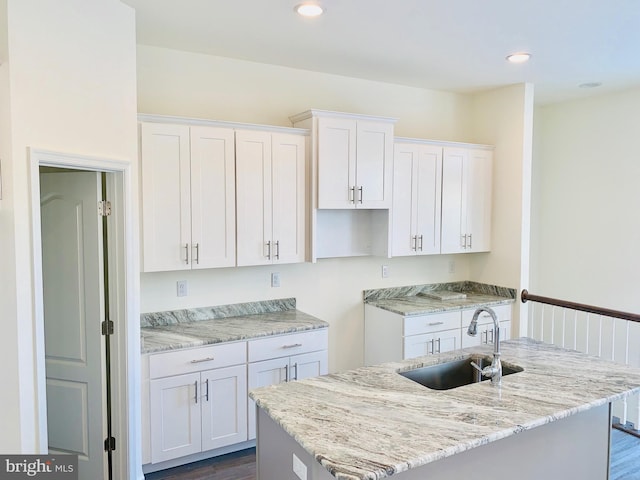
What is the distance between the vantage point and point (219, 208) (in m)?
3.35

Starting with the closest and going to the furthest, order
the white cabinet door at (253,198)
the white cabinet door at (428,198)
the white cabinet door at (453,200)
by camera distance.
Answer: the white cabinet door at (253,198) → the white cabinet door at (428,198) → the white cabinet door at (453,200)

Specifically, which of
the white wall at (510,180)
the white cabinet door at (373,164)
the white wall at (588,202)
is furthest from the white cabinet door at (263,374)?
the white wall at (588,202)

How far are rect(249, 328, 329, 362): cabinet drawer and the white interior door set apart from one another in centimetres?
101

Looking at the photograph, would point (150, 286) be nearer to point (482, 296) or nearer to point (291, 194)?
point (291, 194)

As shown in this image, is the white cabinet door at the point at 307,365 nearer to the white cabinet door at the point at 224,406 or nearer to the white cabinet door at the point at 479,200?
the white cabinet door at the point at 224,406

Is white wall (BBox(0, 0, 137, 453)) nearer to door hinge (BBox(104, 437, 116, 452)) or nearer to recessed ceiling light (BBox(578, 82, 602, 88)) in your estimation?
door hinge (BBox(104, 437, 116, 452))

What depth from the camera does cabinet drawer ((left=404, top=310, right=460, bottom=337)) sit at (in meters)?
3.97

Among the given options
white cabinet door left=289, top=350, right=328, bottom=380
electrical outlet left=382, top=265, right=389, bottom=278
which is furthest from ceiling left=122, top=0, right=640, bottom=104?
white cabinet door left=289, top=350, right=328, bottom=380

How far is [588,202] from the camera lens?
4.84m

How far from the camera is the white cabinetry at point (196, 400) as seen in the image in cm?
303

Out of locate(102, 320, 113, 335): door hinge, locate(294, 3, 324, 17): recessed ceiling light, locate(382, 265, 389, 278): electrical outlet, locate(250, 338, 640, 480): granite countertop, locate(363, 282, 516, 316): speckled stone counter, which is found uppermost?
locate(294, 3, 324, 17): recessed ceiling light

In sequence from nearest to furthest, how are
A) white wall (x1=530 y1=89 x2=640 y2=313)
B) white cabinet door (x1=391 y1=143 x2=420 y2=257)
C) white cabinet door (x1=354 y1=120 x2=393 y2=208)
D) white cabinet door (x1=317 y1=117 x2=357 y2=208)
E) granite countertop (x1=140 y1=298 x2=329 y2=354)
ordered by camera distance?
granite countertop (x1=140 y1=298 x2=329 y2=354) < white cabinet door (x1=317 y1=117 x2=357 y2=208) < white cabinet door (x1=354 y1=120 x2=393 y2=208) < white cabinet door (x1=391 y1=143 x2=420 y2=257) < white wall (x1=530 y1=89 x2=640 y2=313)

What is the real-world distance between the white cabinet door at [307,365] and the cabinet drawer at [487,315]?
1.45 metres

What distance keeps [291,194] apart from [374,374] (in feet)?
5.53
